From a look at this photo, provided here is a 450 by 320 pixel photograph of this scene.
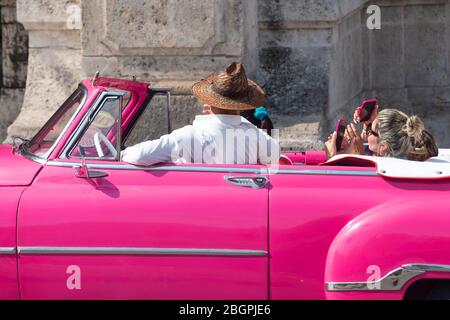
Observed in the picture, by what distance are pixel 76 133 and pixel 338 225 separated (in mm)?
1336

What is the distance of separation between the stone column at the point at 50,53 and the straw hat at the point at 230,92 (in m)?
3.53

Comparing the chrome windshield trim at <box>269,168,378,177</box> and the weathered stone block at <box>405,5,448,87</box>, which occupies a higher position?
the weathered stone block at <box>405,5,448,87</box>

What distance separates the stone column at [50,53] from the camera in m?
8.38

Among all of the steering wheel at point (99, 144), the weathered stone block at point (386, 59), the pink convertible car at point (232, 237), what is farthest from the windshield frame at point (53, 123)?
the weathered stone block at point (386, 59)

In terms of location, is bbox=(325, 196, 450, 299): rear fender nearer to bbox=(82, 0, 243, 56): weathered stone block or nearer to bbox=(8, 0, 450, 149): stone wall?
bbox=(8, 0, 450, 149): stone wall

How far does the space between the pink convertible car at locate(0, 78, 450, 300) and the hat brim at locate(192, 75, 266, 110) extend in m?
0.49

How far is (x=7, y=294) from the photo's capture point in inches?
177

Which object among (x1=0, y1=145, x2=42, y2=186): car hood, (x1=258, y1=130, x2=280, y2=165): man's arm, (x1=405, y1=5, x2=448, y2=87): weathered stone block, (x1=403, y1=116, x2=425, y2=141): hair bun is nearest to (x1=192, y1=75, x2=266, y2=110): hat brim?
(x1=258, y1=130, x2=280, y2=165): man's arm

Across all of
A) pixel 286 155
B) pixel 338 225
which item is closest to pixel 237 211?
pixel 338 225

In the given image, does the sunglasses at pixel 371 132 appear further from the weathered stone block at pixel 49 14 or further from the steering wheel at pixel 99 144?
the weathered stone block at pixel 49 14

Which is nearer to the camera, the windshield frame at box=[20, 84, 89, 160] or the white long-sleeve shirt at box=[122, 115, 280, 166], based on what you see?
the white long-sleeve shirt at box=[122, 115, 280, 166]

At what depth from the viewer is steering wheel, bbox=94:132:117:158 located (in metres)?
4.84
